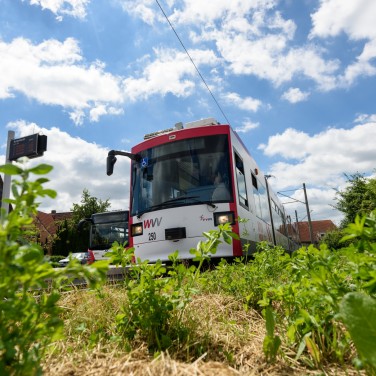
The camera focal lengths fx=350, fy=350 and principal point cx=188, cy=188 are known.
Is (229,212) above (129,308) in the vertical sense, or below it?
above

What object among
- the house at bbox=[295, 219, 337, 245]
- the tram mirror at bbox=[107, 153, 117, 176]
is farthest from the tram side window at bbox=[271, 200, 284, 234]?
the house at bbox=[295, 219, 337, 245]

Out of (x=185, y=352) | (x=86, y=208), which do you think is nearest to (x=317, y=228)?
(x=86, y=208)

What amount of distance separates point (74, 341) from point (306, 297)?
122 centimetres

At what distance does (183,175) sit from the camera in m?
6.98

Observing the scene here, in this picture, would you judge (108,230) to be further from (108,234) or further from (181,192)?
(181,192)

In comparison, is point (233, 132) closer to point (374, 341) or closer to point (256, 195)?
point (256, 195)

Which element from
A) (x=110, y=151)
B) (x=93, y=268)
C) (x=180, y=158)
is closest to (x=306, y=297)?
(x=93, y=268)

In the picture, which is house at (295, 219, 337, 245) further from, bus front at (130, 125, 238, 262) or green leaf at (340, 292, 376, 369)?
green leaf at (340, 292, 376, 369)

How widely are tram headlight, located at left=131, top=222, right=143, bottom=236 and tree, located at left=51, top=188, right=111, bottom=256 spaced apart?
29.9 meters

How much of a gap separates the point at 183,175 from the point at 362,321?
5.90m

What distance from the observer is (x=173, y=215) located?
6723 millimetres

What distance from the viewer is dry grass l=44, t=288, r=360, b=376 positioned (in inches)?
54.9

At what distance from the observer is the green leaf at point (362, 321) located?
3.74 feet

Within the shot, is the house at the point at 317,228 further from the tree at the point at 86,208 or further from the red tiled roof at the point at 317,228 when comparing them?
the tree at the point at 86,208
